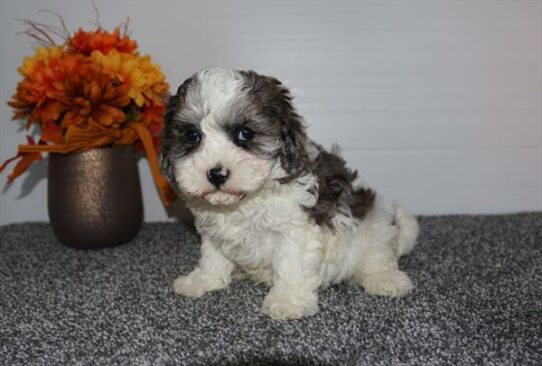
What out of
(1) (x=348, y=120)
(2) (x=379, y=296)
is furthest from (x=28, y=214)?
(2) (x=379, y=296)

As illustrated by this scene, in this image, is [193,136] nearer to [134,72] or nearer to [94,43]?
[134,72]

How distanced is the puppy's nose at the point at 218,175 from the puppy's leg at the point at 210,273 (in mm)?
605

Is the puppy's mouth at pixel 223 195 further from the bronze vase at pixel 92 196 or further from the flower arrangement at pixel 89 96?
the bronze vase at pixel 92 196

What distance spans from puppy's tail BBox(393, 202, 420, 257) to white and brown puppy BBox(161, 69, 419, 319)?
0.14 meters

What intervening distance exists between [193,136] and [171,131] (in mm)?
133

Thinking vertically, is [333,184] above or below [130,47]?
below

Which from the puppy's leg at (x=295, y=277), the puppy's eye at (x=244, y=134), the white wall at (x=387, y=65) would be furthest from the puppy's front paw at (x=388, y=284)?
the white wall at (x=387, y=65)

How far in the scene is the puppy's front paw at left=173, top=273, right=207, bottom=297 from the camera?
2607mm

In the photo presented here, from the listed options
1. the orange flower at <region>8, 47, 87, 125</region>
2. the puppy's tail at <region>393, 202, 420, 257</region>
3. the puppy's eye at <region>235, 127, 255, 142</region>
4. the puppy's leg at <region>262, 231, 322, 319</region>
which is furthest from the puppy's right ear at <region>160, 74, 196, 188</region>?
the puppy's tail at <region>393, 202, 420, 257</region>

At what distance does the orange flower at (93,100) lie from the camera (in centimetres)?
300

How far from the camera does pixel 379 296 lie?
101 inches

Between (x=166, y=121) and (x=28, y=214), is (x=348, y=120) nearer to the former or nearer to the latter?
(x=166, y=121)

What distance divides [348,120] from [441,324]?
1.78 metres

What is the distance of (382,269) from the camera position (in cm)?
270
